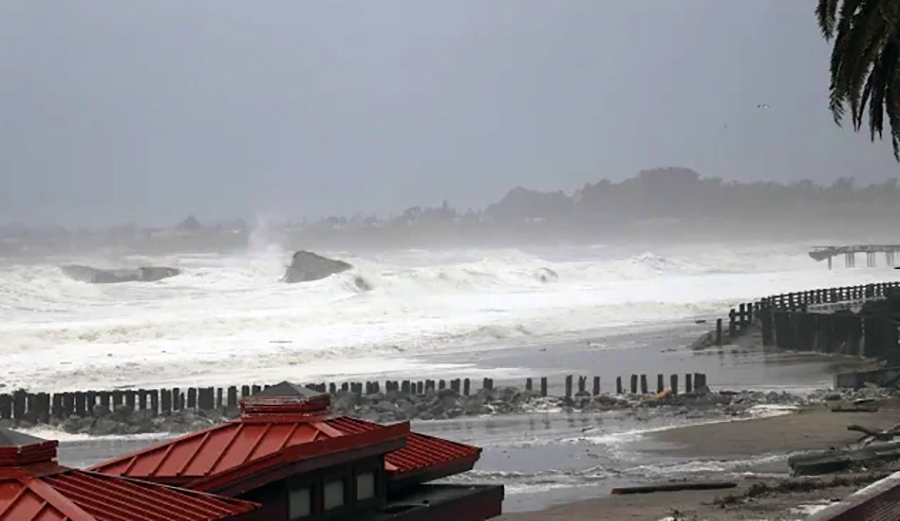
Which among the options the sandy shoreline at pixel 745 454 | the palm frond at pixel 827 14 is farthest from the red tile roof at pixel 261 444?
the palm frond at pixel 827 14

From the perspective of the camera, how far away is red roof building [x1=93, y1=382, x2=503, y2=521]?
1132 centimetres

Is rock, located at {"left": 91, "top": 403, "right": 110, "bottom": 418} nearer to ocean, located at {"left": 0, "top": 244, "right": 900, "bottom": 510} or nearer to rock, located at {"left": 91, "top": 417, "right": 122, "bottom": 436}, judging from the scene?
rock, located at {"left": 91, "top": 417, "right": 122, "bottom": 436}

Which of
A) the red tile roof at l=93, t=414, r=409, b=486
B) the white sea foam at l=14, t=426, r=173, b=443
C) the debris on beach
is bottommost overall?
the debris on beach

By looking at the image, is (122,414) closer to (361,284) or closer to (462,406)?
(462,406)

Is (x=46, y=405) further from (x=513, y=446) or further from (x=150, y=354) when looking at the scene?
(x=150, y=354)

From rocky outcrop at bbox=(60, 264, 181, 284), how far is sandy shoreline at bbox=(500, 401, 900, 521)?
97.0 m

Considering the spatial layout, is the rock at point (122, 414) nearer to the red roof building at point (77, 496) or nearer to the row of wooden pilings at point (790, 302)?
the row of wooden pilings at point (790, 302)

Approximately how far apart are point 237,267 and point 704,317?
6679cm

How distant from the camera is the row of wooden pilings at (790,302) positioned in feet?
184

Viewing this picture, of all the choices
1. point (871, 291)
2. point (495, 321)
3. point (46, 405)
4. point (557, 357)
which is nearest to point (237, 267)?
point (495, 321)

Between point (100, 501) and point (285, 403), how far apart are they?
281 cm

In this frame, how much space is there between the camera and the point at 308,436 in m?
12.0

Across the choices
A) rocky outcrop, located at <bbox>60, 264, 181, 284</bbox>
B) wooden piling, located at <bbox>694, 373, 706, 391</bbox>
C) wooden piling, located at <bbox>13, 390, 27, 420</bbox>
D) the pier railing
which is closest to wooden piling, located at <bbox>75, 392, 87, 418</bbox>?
wooden piling, located at <bbox>13, 390, 27, 420</bbox>

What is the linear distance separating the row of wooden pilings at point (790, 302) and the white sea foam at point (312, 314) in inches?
386
